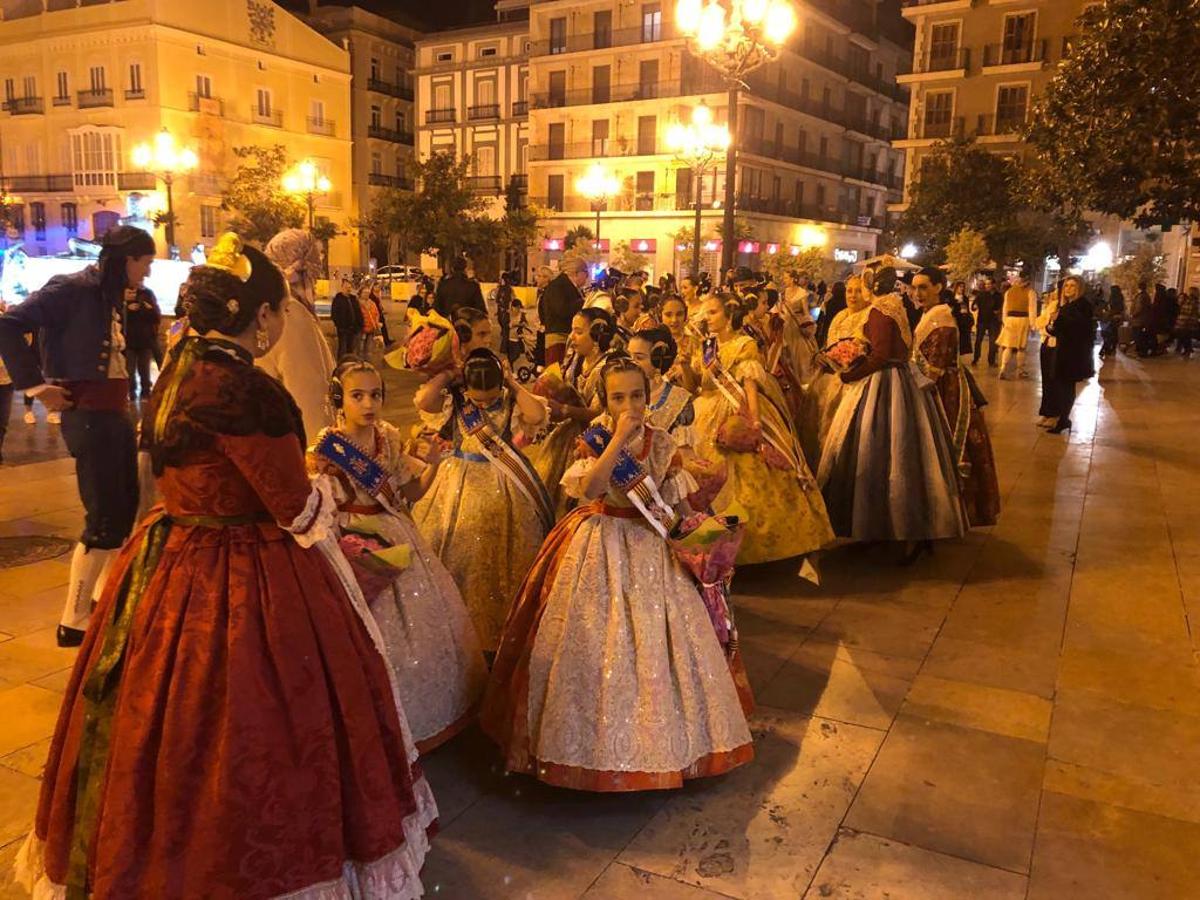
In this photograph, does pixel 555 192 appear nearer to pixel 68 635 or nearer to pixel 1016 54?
pixel 1016 54

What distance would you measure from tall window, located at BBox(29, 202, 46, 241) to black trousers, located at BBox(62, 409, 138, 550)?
1744 inches

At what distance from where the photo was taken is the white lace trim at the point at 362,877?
96.3 inches

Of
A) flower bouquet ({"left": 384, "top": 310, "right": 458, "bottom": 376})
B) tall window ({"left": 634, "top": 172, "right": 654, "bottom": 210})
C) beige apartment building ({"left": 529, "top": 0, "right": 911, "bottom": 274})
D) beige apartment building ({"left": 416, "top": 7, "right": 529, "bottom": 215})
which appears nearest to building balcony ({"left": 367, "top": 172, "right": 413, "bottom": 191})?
beige apartment building ({"left": 416, "top": 7, "right": 529, "bottom": 215})

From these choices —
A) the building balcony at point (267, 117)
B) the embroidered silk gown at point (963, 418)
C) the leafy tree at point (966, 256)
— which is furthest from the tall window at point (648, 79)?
the embroidered silk gown at point (963, 418)

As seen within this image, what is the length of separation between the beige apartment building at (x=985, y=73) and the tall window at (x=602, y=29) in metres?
11.7

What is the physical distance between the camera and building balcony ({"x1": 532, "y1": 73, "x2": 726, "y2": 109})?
1544 inches

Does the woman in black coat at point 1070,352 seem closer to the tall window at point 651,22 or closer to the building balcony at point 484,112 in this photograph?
the tall window at point 651,22

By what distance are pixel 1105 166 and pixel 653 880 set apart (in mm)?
8406

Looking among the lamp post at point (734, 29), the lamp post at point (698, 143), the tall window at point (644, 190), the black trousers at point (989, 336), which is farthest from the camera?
the tall window at point (644, 190)

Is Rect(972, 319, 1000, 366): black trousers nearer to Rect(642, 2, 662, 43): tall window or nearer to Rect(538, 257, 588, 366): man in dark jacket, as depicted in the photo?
Rect(538, 257, 588, 366): man in dark jacket

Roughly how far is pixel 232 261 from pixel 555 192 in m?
42.0

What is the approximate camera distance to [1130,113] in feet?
28.5

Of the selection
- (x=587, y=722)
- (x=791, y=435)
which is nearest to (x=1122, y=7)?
(x=791, y=435)

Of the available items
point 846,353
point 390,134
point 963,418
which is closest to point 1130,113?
point 963,418
